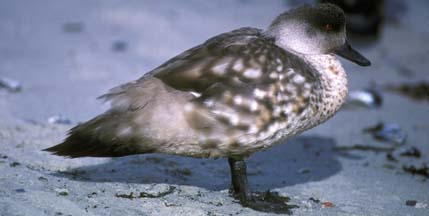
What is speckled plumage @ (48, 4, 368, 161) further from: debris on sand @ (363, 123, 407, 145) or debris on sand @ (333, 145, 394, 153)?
debris on sand @ (363, 123, 407, 145)

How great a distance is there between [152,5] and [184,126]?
482cm

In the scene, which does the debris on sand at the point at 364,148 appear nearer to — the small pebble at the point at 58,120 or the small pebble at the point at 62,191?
the small pebble at the point at 58,120

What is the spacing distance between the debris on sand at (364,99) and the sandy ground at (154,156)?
0.35ft

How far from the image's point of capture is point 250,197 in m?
4.56

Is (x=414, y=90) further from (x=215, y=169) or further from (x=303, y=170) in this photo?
Answer: (x=215, y=169)

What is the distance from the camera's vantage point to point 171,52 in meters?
7.89

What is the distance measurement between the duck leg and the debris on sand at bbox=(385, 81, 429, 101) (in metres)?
3.71

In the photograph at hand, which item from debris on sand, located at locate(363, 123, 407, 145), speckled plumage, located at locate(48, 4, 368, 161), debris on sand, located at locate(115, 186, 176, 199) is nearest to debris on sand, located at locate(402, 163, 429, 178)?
debris on sand, located at locate(363, 123, 407, 145)

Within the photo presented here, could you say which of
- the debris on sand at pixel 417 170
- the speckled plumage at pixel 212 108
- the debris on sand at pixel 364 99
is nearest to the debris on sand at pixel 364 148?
the debris on sand at pixel 417 170

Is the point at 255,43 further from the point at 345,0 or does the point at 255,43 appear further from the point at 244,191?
the point at 345,0

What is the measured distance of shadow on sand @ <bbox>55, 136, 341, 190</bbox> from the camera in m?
4.83

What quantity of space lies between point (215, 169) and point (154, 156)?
0.44m

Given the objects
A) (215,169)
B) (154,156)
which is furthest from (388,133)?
(154,156)

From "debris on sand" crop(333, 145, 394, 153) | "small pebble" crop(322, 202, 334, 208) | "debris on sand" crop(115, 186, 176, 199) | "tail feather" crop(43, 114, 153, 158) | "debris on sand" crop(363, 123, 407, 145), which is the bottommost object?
"small pebble" crop(322, 202, 334, 208)
